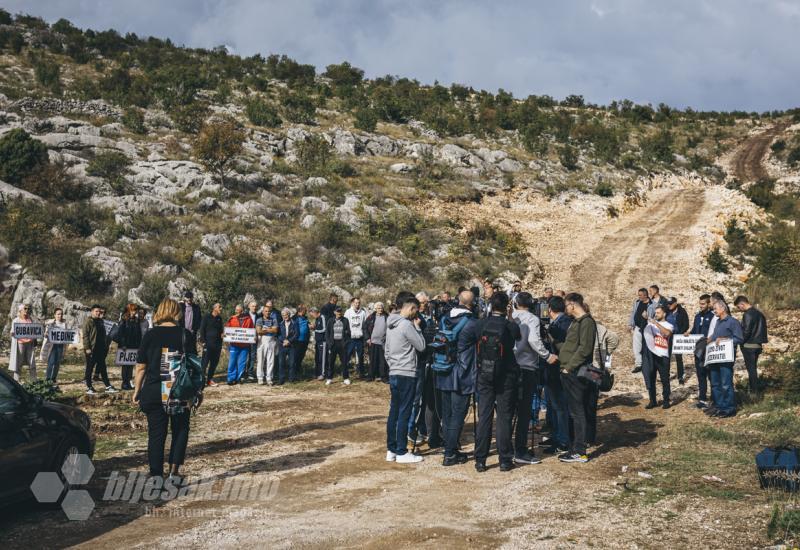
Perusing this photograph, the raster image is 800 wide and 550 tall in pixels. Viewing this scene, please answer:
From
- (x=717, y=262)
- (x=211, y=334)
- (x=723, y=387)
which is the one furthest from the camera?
(x=717, y=262)

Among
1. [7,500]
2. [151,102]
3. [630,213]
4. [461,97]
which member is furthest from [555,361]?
[461,97]

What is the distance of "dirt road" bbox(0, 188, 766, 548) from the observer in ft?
19.1

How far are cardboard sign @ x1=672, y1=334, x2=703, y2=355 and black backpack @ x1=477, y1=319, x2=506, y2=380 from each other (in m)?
6.82

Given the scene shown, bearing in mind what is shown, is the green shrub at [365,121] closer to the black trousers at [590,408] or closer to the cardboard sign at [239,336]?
the cardboard sign at [239,336]

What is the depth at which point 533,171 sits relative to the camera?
4231 centimetres

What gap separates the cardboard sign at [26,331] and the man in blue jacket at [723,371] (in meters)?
14.2

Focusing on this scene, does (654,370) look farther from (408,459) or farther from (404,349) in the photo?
(404,349)

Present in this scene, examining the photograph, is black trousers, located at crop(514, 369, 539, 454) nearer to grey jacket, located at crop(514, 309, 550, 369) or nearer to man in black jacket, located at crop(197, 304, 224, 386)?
grey jacket, located at crop(514, 309, 550, 369)

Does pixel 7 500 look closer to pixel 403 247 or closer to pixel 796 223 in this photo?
pixel 403 247

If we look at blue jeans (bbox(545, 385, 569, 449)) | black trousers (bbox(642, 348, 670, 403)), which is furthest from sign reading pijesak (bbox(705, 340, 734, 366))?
blue jeans (bbox(545, 385, 569, 449))

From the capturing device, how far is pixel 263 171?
35656 millimetres

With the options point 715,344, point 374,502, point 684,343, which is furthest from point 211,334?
point 715,344

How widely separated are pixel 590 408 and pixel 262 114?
127ft

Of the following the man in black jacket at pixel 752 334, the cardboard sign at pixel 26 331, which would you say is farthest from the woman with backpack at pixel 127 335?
the man in black jacket at pixel 752 334
